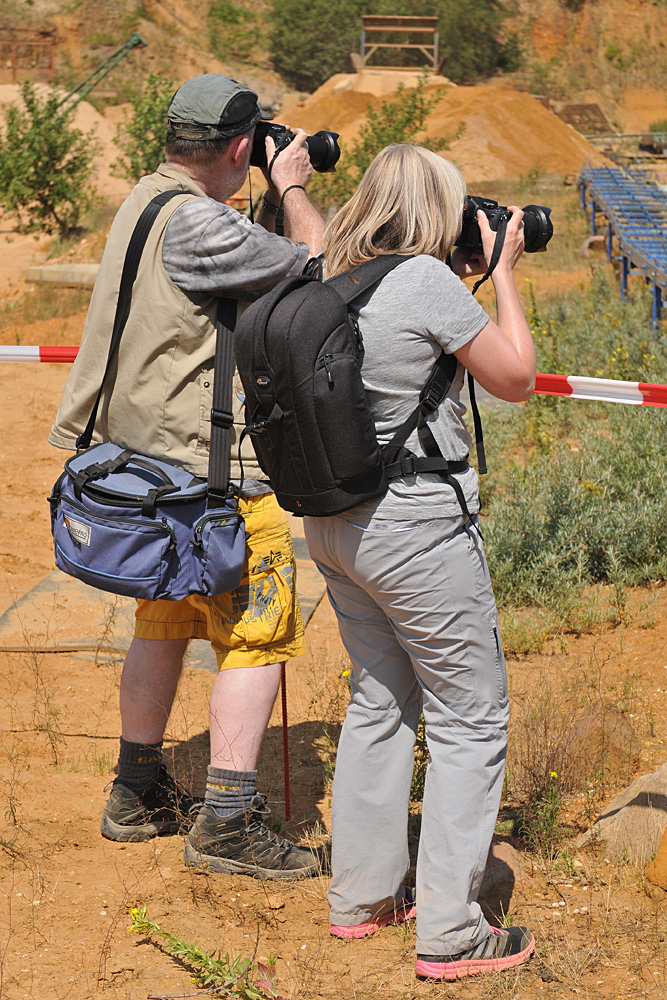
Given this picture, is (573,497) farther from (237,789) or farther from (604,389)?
(237,789)

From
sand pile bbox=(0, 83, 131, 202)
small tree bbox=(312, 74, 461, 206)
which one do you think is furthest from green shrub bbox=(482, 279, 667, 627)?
sand pile bbox=(0, 83, 131, 202)

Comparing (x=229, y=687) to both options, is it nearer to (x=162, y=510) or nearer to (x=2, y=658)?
(x=162, y=510)

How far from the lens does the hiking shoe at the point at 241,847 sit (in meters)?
2.57

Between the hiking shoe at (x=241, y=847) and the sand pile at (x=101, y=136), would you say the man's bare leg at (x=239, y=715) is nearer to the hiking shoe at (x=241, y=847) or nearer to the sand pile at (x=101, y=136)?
the hiking shoe at (x=241, y=847)

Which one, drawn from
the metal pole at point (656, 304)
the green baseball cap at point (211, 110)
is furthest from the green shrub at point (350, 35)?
the green baseball cap at point (211, 110)

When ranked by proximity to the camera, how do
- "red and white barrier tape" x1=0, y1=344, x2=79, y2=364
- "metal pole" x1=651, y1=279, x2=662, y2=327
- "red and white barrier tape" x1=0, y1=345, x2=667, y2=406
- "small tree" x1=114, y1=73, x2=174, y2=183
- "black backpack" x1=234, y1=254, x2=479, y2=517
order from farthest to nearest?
"small tree" x1=114, y1=73, x2=174, y2=183
"metal pole" x1=651, y1=279, x2=662, y2=327
"red and white barrier tape" x1=0, y1=344, x2=79, y2=364
"red and white barrier tape" x1=0, y1=345, x2=667, y2=406
"black backpack" x1=234, y1=254, x2=479, y2=517

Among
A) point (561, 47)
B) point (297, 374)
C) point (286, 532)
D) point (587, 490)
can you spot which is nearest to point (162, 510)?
point (286, 532)

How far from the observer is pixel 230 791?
2.56m

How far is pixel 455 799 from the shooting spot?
214 centimetres

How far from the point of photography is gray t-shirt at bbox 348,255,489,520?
196 centimetres

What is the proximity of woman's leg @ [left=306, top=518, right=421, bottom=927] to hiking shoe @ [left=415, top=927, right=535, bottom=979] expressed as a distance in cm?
20

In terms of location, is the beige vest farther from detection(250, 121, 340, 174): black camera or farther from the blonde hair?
the blonde hair

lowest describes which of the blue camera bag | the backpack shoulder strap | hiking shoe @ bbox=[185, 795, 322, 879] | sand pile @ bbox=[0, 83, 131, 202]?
sand pile @ bbox=[0, 83, 131, 202]

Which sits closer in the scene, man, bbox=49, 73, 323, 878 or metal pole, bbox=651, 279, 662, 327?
man, bbox=49, 73, 323, 878
